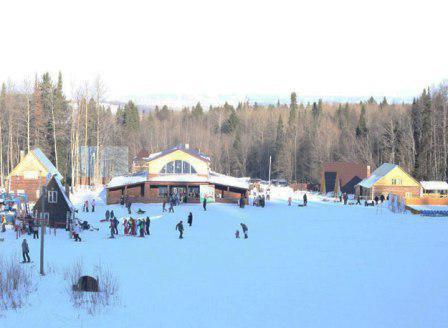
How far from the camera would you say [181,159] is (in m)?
52.0

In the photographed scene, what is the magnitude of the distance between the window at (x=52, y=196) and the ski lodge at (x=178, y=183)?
44.0ft

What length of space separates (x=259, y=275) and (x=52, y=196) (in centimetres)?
1736

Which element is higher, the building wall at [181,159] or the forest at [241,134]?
the forest at [241,134]

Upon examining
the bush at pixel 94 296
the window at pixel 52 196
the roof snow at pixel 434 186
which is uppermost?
the roof snow at pixel 434 186

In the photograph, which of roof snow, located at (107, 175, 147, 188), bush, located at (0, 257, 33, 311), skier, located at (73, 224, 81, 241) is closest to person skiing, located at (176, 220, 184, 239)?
skier, located at (73, 224, 81, 241)

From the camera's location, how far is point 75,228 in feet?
112

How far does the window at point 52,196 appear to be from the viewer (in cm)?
3616

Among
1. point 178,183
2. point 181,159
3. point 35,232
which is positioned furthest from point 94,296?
point 181,159

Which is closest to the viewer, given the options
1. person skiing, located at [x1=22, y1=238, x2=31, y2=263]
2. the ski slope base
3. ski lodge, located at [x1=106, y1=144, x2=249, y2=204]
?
the ski slope base

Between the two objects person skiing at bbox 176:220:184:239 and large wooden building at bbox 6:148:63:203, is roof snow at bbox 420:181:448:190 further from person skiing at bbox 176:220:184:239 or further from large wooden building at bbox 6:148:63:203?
large wooden building at bbox 6:148:63:203

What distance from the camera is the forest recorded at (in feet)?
226

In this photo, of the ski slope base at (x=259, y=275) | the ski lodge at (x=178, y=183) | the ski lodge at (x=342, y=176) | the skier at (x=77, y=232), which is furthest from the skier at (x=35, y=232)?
the ski lodge at (x=342, y=176)

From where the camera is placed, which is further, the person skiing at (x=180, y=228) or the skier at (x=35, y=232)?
the skier at (x=35, y=232)

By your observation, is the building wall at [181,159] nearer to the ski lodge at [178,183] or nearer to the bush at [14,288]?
the ski lodge at [178,183]
